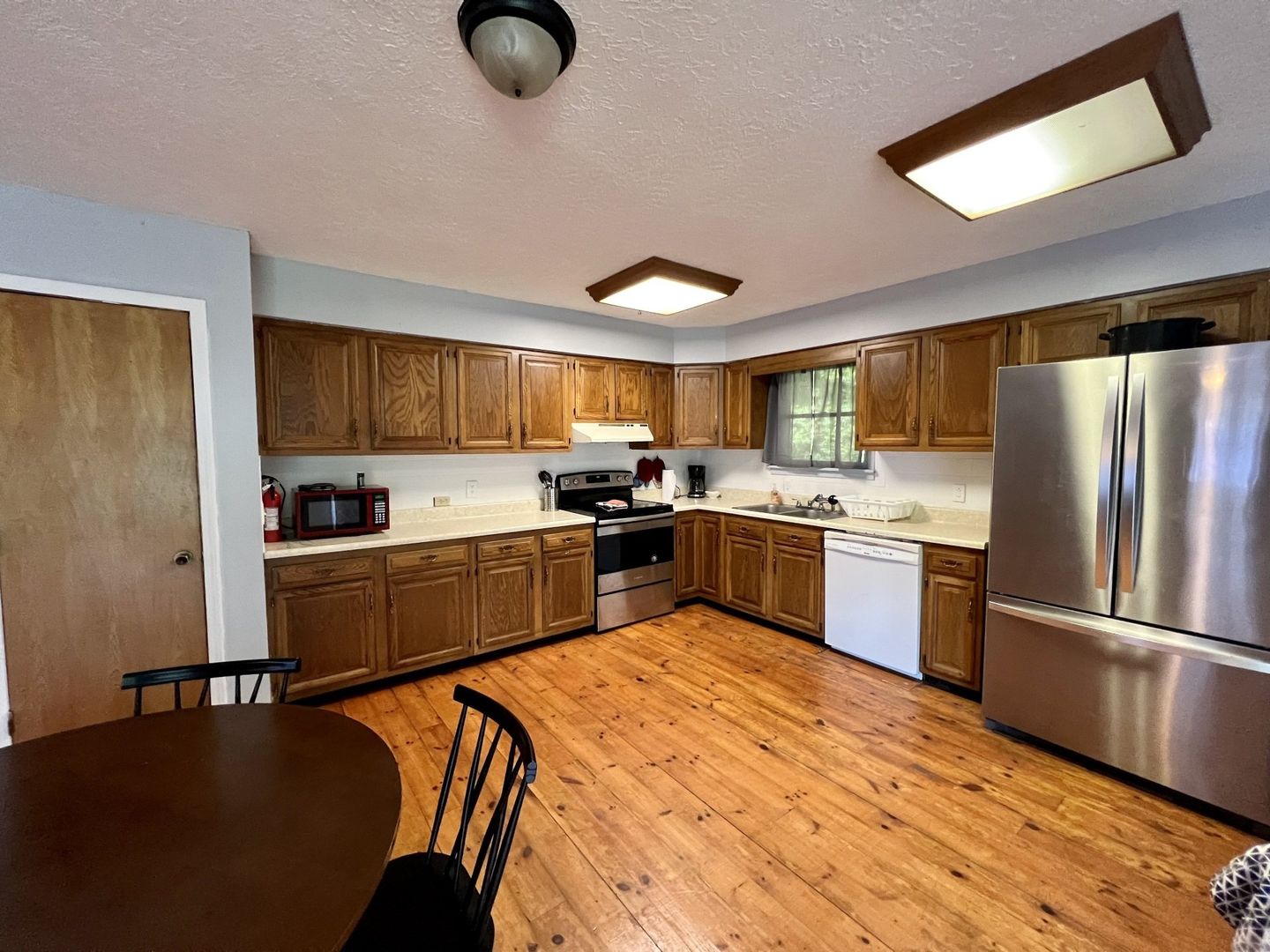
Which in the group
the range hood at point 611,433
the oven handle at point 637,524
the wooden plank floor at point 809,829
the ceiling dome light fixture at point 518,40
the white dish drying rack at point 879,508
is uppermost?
the ceiling dome light fixture at point 518,40

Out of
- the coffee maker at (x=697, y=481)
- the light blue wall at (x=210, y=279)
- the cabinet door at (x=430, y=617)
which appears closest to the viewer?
the light blue wall at (x=210, y=279)

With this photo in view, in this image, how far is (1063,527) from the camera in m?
2.27

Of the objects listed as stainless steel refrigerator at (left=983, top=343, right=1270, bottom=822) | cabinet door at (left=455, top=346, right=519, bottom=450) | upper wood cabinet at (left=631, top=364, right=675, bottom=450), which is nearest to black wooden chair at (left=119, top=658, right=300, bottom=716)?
cabinet door at (left=455, top=346, right=519, bottom=450)

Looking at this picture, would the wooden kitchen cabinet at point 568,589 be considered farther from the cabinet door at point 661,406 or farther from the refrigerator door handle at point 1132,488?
the refrigerator door handle at point 1132,488

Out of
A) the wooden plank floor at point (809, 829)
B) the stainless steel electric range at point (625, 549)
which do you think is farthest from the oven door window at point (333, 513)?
the stainless steel electric range at point (625, 549)

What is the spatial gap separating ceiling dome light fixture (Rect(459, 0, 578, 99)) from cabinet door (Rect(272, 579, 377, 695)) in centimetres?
262

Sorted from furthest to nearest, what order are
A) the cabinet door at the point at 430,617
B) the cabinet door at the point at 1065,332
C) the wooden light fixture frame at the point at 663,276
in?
the cabinet door at the point at 430,617, the wooden light fixture frame at the point at 663,276, the cabinet door at the point at 1065,332

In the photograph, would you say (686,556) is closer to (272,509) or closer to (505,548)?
(505,548)

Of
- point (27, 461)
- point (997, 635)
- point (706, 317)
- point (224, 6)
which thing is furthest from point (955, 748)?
point (27, 461)

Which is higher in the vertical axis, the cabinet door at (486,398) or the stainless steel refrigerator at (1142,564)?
the cabinet door at (486,398)

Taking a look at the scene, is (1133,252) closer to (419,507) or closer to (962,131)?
(962,131)

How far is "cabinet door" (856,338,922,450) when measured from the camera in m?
3.30

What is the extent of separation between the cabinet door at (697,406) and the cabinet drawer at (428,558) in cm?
225

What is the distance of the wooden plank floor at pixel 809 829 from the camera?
5.04ft
